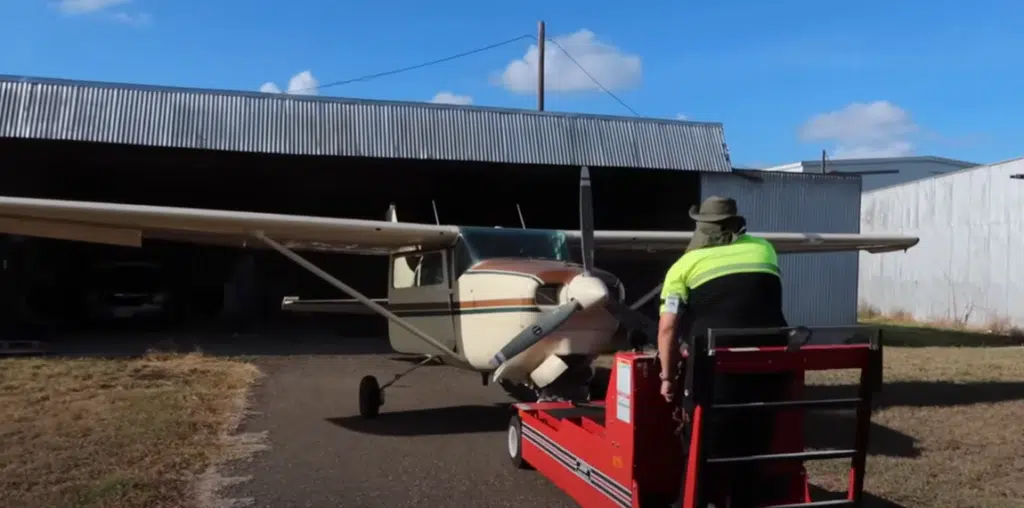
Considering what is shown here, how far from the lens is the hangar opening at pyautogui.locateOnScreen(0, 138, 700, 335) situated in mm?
19922

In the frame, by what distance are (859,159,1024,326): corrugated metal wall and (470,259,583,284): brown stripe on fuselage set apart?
64.5 feet

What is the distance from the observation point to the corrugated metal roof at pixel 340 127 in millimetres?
15867

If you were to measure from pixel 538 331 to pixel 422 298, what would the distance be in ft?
9.20

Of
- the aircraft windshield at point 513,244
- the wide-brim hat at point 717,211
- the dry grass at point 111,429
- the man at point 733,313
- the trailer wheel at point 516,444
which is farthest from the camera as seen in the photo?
the aircraft windshield at point 513,244

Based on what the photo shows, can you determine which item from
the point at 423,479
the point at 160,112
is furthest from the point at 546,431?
the point at 160,112

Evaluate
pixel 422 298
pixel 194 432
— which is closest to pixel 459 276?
pixel 422 298

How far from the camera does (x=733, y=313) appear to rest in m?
4.20

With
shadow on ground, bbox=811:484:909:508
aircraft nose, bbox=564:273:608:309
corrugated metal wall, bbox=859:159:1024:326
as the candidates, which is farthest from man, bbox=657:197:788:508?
corrugated metal wall, bbox=859:159:1024:326

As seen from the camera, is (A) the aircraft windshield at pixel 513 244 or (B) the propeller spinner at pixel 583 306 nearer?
(B) the propeller spinner at pixel 583 306

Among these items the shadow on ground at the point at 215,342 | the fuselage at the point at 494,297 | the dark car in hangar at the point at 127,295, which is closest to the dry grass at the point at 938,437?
the fuselage at the point at 494,297

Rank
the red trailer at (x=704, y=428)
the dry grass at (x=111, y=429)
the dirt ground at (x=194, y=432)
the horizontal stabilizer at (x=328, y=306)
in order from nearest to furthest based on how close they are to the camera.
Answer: the red trailer at (x=704, y=428) → the dry grass at (x=111, y=429) → the dirt ground at (x=194, y=432) → the horizontal stabilizer at (x=328, y=306)

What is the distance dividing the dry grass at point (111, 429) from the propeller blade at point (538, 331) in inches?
99.5

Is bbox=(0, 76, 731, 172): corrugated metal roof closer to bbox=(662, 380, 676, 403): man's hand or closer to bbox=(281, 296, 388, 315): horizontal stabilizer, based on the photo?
bbox=(281, 296, 388, 315): horizontal stabilizer

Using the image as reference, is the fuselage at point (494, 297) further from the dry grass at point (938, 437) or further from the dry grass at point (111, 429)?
the dry grass at point (111, 429)
